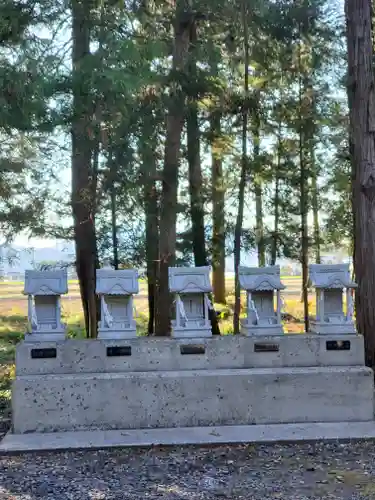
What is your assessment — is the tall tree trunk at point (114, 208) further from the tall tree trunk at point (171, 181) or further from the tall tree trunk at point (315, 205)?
the tall tree trunk at point (315, 205)

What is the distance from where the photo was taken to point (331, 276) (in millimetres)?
4699

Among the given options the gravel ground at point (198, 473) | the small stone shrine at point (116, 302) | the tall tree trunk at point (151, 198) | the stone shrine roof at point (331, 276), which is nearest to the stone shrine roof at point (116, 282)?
the small stone shrine at point (116, 302)

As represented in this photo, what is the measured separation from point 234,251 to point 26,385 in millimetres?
3407

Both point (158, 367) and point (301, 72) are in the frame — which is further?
point (301, 72)

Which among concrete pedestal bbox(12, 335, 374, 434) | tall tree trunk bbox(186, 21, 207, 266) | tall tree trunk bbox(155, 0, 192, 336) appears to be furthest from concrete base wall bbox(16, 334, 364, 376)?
tall tree trunk bbox(186, 21, 207, 266)

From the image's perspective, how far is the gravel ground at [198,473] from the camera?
3105 millimetres

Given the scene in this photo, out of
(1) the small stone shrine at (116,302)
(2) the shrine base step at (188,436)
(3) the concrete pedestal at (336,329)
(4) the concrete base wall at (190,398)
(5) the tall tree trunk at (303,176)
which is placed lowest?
(2) the shrine base step at (188,436)

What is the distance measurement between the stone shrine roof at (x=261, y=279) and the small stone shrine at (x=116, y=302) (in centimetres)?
93

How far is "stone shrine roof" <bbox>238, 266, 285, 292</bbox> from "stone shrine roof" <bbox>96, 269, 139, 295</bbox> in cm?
94

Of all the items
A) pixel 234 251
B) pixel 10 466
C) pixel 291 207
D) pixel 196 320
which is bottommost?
pixel 10 466

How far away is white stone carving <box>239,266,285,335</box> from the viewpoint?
15.4 ft

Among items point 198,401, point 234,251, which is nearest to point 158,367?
point 198,401

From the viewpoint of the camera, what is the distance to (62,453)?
3.85 metres

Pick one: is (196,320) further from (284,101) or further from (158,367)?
(284,101)
